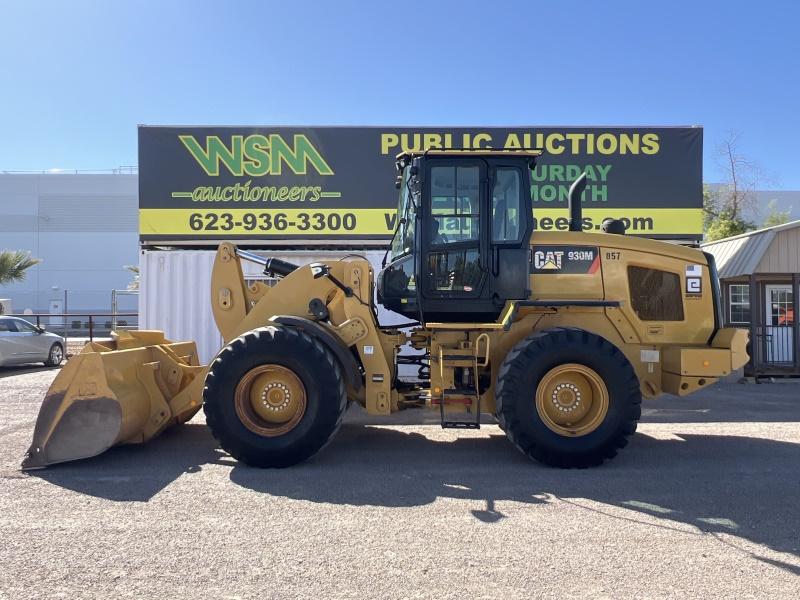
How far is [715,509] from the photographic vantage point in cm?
431

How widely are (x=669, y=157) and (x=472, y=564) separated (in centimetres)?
1030

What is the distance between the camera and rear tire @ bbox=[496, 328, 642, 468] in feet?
17.3

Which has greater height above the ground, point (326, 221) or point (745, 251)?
point (326, 221)

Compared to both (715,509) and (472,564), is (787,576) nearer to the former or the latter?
(715,509)

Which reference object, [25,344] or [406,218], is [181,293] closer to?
[25,344]

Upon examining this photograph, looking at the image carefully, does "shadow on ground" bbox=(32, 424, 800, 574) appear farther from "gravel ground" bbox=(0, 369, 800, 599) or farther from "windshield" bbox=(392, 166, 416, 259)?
"windshield" bbox=(392, 166, 416, 259)

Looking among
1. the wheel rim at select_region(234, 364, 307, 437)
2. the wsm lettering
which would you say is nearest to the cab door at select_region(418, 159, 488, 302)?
the wheel rim at select_region(234, 364, 307, 437)

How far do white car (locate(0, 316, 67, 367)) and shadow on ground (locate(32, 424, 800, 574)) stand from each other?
8828 mm

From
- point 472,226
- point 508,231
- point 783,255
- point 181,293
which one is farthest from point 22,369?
point 783,255

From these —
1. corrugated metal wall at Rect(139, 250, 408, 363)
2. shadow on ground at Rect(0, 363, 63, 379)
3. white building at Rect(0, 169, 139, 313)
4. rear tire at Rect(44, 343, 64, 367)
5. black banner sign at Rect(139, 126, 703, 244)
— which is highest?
white building at Rect(0, 169, 139, 313)

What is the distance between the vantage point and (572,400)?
544cm

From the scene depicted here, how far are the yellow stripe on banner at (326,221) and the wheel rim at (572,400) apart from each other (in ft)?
20.6

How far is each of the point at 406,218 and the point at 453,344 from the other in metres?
1.39

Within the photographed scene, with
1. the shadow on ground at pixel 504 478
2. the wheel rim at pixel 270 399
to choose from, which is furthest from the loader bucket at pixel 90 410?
the wheel rim at pixel 270 399
